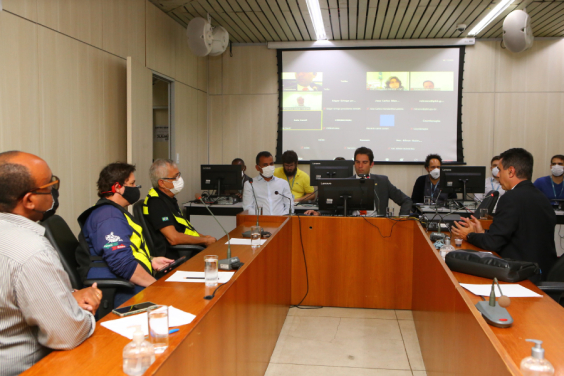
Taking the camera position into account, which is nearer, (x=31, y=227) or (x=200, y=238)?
(x=31, y=227)

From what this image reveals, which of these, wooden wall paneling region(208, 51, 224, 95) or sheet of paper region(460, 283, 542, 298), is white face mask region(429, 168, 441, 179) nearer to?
wooden wall paneling region(208, 51, 224, 95)

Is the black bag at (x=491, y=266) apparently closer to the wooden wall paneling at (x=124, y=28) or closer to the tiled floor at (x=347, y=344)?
the tiled floor at (x=347, y=344)

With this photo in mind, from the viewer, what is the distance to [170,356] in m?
1.19

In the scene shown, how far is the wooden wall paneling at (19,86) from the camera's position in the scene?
10.4 feet

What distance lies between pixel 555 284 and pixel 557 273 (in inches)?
4.6

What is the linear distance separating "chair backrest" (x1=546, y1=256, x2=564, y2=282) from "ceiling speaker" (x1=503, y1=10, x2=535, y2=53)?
4148 mm

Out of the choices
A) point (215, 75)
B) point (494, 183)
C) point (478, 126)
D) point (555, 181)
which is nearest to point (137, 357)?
point (494, 183)

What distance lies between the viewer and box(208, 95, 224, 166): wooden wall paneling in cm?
753

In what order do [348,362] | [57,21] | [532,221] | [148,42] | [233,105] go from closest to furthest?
[532,221], [348,362], [57,21], [148,42], [233,105]

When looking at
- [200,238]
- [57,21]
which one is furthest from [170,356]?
[57,21]

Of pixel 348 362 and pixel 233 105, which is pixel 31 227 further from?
pixel 233 105

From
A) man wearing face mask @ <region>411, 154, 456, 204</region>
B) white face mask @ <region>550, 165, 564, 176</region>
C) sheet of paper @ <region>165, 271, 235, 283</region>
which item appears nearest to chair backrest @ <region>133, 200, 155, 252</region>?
sheet of paper @ <region>165, 271, 235, 283</region>

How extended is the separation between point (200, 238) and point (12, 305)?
224 centimetres

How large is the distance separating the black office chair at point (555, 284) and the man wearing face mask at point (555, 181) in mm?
3882
